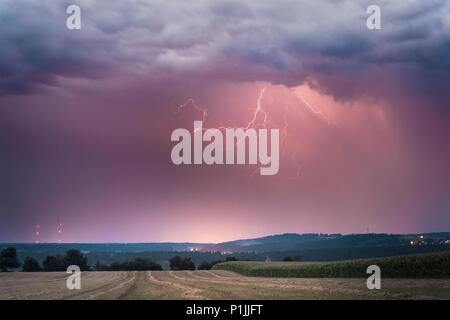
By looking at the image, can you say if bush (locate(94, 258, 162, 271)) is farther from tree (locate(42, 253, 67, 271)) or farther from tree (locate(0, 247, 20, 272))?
tree (locate(0, 247, 20, 272))

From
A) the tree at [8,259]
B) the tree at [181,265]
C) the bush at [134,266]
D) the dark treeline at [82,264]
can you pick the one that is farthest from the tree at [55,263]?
the tree at [181,265]

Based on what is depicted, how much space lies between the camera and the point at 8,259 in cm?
10481

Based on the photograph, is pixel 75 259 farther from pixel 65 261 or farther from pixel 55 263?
pixel 55 263

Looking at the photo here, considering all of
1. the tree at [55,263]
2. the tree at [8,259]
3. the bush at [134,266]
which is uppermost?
the tree at [8,259]

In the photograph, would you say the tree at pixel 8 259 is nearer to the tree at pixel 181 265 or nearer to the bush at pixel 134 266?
the bush at pixel 134 266

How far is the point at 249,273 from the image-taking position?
211 ft

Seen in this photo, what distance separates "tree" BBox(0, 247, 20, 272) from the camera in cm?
10438

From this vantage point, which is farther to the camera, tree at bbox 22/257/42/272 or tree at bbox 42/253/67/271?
tree at bbox 42/253/67/271

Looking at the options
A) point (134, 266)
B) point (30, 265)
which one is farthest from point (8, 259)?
point (134, 266)

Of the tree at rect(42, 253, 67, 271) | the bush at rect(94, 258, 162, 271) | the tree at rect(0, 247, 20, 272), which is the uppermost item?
the tree at rect(0, 247, 20, 272)

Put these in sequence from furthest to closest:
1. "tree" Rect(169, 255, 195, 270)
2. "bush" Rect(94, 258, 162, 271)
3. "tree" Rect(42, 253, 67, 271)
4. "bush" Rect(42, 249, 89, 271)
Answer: "bush" Rect(94, 258, 162, 271) → "tree" Rect(169, 255, 195, 270) → "bush" Rect(42, 249, 89, 271) → "tree" Rect(42, 253, 67, 271)

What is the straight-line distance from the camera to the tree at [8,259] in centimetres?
10438

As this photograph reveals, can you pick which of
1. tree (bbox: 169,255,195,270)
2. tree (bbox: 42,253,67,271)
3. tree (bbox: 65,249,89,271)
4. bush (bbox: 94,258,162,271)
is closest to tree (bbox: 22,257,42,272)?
tree (bbox: 42,253,67,271)
